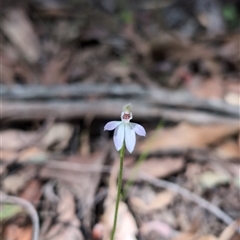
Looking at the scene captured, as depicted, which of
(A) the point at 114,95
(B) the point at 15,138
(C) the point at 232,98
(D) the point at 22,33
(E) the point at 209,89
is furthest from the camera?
(D) the point at 22,33

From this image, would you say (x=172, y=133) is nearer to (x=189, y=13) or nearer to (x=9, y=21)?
(x=9, y=21)

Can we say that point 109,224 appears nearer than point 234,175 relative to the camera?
Yes

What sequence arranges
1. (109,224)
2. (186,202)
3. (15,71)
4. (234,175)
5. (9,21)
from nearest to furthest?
(109,224) < (186,202) < (234,175) < (15,71) < (9,21)

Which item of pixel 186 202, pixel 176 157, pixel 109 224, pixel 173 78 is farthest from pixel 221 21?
pixel 109 224

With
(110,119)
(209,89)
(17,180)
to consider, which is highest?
(209,89)

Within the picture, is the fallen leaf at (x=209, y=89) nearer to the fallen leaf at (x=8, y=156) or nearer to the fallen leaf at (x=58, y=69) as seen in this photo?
the fallen leaf at (x=58, y=69)

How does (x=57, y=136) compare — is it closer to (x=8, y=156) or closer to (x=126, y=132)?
(x=8, y=156)

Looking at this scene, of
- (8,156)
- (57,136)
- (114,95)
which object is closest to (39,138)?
(57,136)
